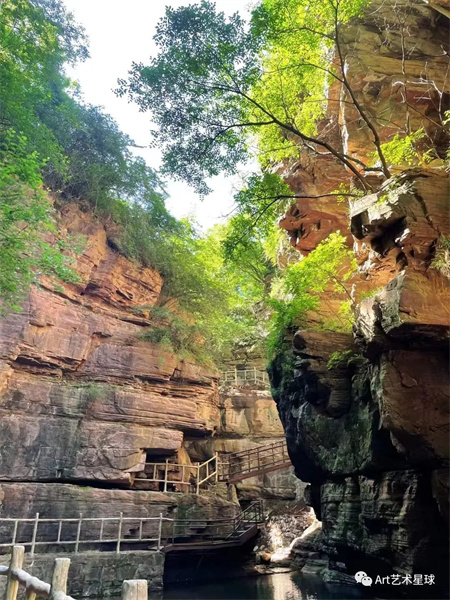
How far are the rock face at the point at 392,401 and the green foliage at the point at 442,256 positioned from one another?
86 millimetres

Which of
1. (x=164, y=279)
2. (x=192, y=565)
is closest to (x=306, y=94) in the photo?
(x=164, y=279)

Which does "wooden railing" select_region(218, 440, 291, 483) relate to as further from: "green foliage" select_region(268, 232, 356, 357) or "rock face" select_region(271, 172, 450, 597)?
"green foliage" select_region(268, 232, 356, 357)

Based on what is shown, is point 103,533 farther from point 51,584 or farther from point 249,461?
point 51,584

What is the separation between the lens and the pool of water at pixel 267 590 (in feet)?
33.6

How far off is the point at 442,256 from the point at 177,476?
12.5m

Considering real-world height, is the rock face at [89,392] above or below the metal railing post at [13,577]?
above

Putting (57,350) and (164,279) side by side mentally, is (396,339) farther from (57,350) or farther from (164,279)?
(164,279)

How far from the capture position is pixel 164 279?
62.2ft

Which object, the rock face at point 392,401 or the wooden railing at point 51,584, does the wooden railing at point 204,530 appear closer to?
the rock face at point 392,401

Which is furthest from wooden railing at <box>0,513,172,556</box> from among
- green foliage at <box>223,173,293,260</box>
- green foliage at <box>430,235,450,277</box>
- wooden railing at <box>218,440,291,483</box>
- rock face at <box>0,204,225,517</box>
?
green foliage at <box>430,235,450,277</box>

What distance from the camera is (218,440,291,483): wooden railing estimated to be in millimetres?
17273

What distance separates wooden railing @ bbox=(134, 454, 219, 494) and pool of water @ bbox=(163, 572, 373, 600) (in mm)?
3239

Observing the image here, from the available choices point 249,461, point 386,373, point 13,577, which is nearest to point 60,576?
point 13,577

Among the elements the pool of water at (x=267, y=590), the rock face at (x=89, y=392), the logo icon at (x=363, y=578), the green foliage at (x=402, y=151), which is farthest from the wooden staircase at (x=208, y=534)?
the green foliage at (x=402, y=151)
